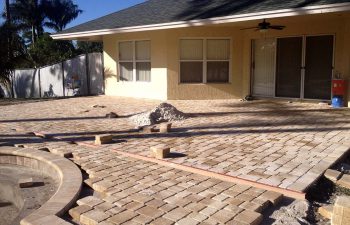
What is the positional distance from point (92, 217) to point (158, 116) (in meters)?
5.35

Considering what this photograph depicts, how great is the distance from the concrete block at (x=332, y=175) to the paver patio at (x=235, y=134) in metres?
0.11

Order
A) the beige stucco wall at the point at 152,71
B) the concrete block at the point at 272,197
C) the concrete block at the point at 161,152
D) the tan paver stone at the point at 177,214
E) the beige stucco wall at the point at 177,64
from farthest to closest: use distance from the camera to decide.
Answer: the beige stucco wall at the point at 152,71, the beige stucco wall at the point at 177,64, the concrete block at the point at 161,152, the concrete block at the point at 272,197, the tan paver stone at the point at 177,214

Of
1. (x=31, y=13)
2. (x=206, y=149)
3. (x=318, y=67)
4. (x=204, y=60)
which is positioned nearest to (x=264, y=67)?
(x=318, y=67)

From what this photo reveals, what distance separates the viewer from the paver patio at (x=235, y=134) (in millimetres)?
4949

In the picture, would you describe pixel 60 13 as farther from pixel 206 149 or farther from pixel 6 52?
pixel 206 149

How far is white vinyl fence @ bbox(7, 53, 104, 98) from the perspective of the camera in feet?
56.8

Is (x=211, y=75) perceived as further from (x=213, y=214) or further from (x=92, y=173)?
(x=213, y=214)

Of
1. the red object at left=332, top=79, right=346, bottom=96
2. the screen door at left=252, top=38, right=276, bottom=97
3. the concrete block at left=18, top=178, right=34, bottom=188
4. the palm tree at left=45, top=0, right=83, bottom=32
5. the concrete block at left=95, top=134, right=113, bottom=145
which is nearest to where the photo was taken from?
the concrete block at left=18, top=178, right=34, bottom=188

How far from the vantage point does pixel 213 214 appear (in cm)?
350

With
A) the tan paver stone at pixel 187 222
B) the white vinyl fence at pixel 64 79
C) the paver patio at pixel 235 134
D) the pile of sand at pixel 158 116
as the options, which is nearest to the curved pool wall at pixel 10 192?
the paver patio at pixel 235 134

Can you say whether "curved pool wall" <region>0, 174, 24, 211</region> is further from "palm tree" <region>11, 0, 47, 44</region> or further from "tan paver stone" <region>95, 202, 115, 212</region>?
"palm tree" <region>11, 0, 47, 44</region>

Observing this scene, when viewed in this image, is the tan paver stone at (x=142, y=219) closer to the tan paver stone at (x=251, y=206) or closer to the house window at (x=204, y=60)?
the tan paver stone at (x=251, y=206)

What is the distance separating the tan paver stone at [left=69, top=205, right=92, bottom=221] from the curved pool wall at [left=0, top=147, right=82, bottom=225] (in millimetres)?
98

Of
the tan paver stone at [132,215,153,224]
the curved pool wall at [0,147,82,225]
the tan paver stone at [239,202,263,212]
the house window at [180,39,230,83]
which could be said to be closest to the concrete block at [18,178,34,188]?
the curved pool wall at [0,147,82,225]
